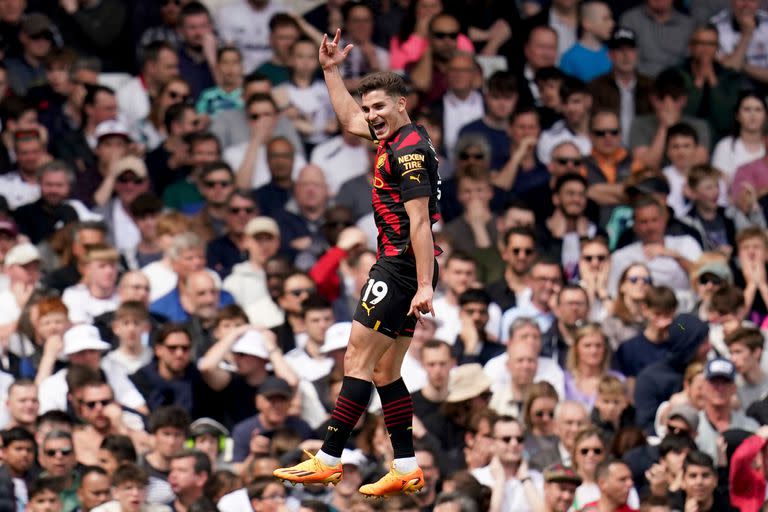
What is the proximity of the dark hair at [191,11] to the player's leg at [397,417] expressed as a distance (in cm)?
912

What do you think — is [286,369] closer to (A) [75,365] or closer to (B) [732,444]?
(A) [75,365]

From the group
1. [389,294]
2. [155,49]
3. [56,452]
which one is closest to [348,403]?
[389,294]

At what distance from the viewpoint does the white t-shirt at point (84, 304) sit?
17984 mm

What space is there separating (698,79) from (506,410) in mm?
6174

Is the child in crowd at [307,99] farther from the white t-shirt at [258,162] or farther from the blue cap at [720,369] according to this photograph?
the blue cap at [720,369]

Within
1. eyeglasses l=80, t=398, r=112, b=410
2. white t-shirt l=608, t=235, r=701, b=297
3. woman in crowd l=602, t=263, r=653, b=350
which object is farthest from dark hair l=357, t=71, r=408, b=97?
white t-shirt l=608, t=235, r=701, b=297

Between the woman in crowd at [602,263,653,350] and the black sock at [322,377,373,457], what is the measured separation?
238 inches

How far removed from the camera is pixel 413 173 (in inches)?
473

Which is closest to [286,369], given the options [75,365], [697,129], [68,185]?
[75,365]

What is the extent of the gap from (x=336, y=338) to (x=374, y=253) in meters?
1.46

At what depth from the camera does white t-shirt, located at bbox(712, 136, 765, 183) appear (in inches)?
831

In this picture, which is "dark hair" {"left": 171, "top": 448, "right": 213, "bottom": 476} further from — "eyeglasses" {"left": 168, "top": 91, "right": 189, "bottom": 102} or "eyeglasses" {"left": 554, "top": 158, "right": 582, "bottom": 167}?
"eyeglasses" {"left": 554, "top": 158, "right": 582, "bottom": 167}

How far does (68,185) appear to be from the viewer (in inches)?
758

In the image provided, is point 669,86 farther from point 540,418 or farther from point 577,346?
point 540,418
